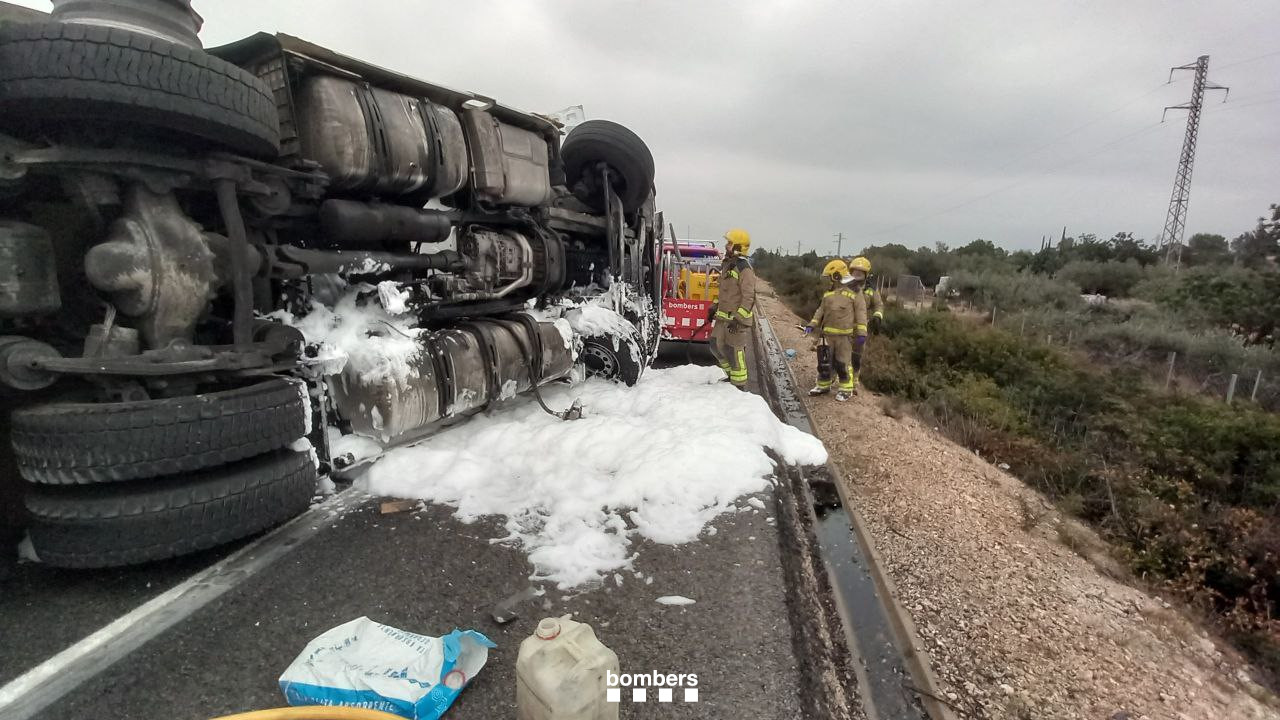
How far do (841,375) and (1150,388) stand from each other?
153 inches

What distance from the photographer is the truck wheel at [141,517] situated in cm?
203

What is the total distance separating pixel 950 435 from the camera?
743cm

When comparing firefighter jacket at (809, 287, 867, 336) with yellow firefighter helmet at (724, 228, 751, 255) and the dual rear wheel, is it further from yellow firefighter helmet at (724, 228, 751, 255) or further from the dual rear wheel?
the dual rear wheel

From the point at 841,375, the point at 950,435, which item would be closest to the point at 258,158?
the point at 841,375

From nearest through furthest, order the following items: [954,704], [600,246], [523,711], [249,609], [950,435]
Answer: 1. [523,711]
2. [249,609]
3. [954,704]
4. [600,246]
5. [950,435]

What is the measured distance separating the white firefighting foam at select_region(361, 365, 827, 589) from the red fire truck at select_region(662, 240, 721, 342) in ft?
12.8

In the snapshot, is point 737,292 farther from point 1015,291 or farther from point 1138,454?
point 1015,291

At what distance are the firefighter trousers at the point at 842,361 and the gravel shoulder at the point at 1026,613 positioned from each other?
2.05 m

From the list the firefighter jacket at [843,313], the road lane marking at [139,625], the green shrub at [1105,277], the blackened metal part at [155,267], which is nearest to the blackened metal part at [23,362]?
the blackened metal part at [155,267]

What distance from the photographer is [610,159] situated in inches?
226

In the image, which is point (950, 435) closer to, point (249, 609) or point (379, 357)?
point (379, 357)

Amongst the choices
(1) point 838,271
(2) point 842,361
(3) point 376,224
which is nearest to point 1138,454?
(2) point 842,361

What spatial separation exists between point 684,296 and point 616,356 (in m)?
5.47

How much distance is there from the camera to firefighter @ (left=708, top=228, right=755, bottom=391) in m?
6.52
